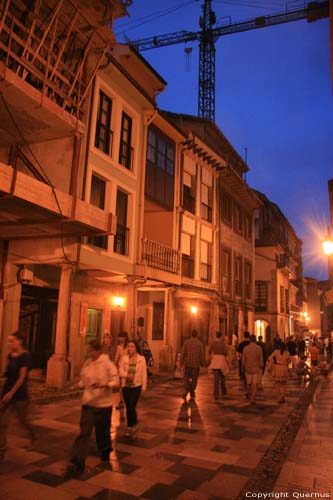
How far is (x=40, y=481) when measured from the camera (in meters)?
5.24

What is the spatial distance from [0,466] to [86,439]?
4.12 ft

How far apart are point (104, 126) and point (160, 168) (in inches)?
182

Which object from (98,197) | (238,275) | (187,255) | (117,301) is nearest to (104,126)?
(98,197)

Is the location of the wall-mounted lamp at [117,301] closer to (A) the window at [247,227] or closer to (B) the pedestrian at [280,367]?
(B) the pedestrian at [280,367]

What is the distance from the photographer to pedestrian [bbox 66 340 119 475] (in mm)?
5590

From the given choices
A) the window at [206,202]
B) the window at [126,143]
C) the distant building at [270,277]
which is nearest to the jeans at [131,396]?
the window at [126,143]

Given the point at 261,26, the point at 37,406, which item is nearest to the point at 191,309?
the point at 37,406

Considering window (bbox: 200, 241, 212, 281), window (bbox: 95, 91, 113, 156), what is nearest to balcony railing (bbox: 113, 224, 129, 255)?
window (bbox: 95, 91, 113, 156)

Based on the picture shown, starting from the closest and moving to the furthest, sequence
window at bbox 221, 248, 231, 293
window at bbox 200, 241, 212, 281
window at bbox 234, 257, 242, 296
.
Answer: window at bbox 200, 241, 212, 281, window at bbox 221, 248, 231, 293, window at bbox 234, 257, 242, 296

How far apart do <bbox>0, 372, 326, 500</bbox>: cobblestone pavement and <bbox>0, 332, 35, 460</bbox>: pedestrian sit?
0.47m

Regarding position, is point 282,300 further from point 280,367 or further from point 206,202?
point 280,367

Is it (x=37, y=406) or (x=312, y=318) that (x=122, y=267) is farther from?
(x=312, y=318)

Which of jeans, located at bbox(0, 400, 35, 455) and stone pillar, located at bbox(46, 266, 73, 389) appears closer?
jeans, located at bbox(0, 400, 35, 455)

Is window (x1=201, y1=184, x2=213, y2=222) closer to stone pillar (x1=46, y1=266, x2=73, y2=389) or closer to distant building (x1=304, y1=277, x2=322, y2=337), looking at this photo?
stone pillar (x1=46, y1=266, x2=73, y2=389)
